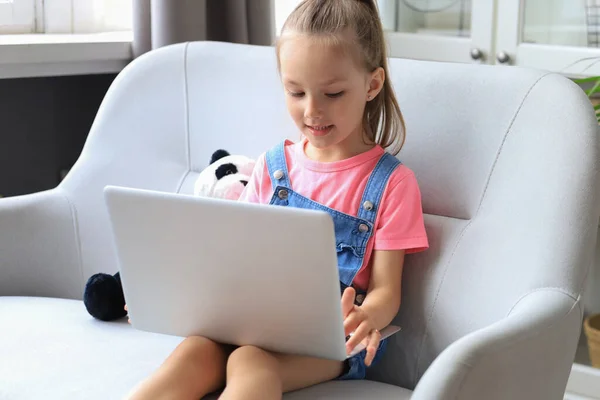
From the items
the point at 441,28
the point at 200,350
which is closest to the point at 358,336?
the point at 200,350

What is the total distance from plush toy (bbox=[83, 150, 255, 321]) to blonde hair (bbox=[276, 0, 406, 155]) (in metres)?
0.26

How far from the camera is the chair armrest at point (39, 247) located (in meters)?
1.77

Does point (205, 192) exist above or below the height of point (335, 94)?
below

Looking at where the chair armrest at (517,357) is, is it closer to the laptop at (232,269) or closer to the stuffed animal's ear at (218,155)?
the laptop at (232,269)

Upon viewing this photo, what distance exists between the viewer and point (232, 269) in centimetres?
119

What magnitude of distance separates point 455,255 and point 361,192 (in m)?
0.18

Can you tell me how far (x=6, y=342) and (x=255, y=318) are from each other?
0.49m

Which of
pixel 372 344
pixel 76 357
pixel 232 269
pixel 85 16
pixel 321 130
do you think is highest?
pixel 85 16

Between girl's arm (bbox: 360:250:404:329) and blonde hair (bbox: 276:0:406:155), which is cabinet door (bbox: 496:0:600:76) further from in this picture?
girl's arm (bbox: 360:250:404:329)

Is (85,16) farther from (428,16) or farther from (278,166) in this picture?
(278,166)

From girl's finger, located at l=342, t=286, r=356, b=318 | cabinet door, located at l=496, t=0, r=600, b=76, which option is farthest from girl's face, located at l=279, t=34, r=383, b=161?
cabinet door, located at l=496, t=0, r=600, b=76

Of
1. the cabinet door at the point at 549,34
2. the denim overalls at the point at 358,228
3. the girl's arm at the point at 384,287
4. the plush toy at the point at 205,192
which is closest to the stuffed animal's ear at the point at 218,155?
the plush toy at the point at 205,192

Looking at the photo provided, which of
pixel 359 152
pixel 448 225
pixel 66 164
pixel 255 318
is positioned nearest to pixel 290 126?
pixel 359 152

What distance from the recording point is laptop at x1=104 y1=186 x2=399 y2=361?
3.73 ft
